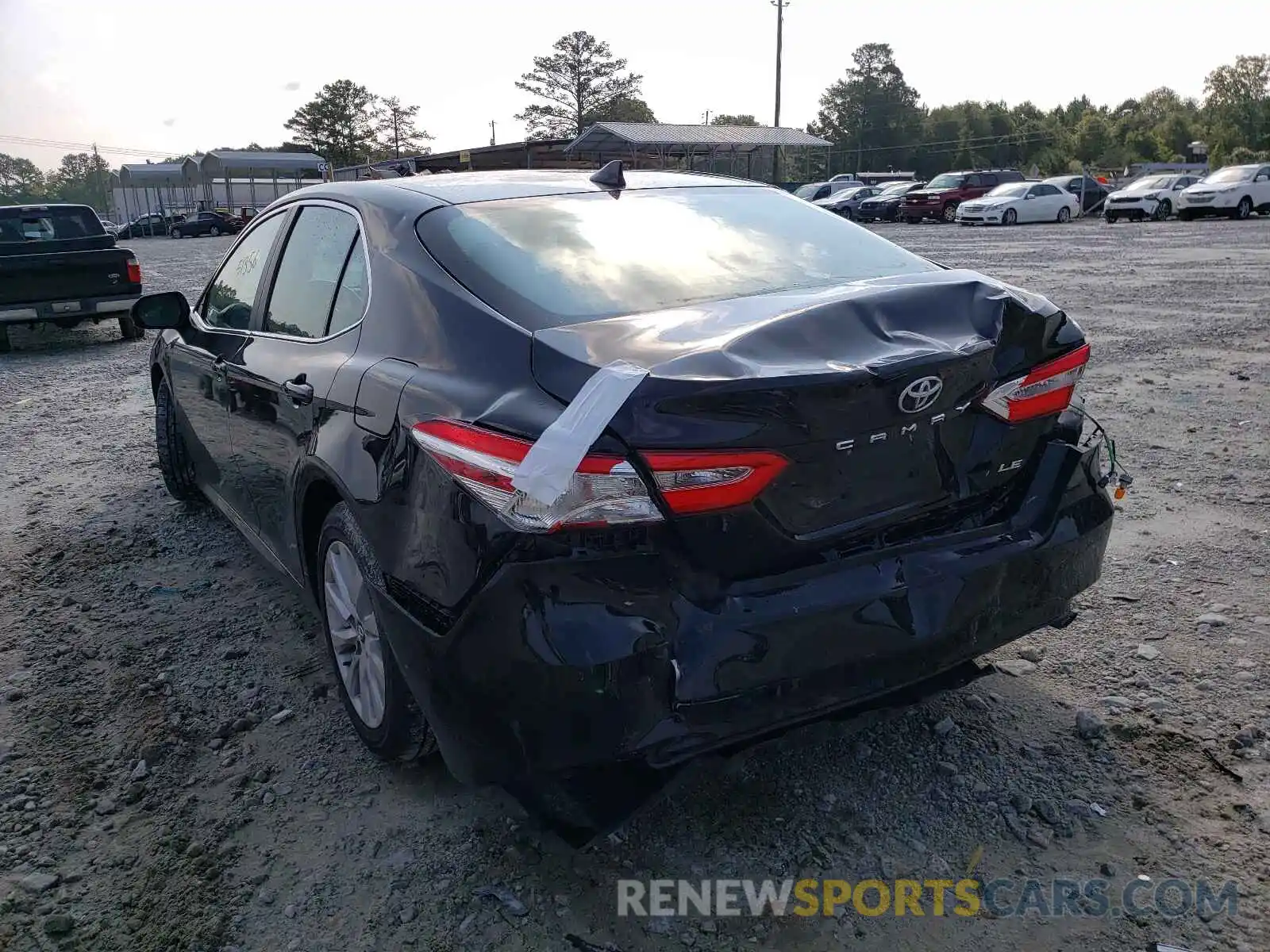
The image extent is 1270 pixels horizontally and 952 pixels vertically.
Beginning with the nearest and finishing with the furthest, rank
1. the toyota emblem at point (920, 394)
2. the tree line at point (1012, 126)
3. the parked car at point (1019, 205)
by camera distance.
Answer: the toyota emblem at point (920, 394)
the parked car at point (1019, 205)
the tree line at point (1012, 126)

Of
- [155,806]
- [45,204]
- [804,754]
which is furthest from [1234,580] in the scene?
[45,204]

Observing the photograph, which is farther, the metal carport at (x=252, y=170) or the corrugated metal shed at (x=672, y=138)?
the metal carport at (x=252, y=170)

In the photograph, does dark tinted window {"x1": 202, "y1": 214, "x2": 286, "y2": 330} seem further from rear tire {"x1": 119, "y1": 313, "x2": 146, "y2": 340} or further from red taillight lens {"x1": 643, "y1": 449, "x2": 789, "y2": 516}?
rear tire {"x1": 119, "y1": 313, "x2": 146, "y2": 340}

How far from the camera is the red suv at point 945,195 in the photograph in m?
37.4

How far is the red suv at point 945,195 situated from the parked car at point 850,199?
8.06 feet

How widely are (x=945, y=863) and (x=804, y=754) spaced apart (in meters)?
0.55

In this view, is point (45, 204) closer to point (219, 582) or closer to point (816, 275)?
point (219, 582)

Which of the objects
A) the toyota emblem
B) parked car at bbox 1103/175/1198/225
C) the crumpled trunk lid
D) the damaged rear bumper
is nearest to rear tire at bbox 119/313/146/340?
the damaged rear bumper

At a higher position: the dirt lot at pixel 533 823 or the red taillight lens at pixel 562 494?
the red taillight lens at pixel 562 494

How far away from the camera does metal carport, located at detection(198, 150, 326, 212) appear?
55656mm

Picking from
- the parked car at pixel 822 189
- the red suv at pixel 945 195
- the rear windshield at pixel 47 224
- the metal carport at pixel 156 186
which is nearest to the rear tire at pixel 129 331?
the rear windshield at pixel 47 224

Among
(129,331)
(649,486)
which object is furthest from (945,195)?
(649,486)

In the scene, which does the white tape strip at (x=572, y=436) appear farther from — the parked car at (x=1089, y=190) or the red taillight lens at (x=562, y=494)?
the parked car at (x=1089, y=190)

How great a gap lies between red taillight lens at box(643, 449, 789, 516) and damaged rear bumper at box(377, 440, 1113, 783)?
136 millimetres
